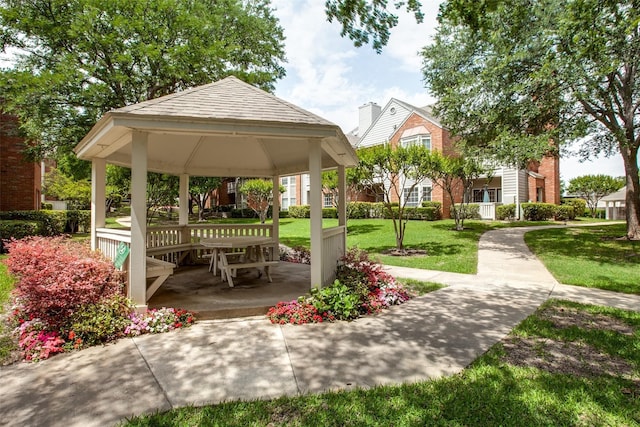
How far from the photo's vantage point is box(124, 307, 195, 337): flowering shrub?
14.9 ft

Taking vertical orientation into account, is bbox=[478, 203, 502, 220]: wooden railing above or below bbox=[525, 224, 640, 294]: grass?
above

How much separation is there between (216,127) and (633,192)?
50.2ft

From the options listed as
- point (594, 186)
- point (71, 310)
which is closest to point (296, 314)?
point (71, 310)

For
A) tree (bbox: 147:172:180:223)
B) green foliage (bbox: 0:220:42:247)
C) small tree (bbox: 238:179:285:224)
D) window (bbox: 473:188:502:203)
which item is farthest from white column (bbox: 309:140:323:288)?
window (bbox: 473:188:502:203)

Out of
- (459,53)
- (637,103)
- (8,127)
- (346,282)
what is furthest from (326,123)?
(8,127)

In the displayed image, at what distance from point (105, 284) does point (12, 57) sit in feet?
42.1

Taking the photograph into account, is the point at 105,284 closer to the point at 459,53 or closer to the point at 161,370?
the point at 161,370

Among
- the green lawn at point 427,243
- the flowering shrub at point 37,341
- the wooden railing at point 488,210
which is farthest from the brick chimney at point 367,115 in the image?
the flowering shrub at point 37,341

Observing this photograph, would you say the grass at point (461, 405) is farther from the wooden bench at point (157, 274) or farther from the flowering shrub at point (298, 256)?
the flowering shrub at point (298, 256)

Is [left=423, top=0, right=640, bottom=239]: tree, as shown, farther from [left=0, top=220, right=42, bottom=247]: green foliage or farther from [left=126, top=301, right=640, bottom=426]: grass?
[left=0, top=220, right=42, bottom=247]: green foliage

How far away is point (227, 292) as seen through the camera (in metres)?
6.28

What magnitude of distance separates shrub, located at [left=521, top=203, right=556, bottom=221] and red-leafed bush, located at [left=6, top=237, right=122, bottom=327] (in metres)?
24.6

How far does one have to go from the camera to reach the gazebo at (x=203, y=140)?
4.81m

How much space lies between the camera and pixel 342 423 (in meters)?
2.60
